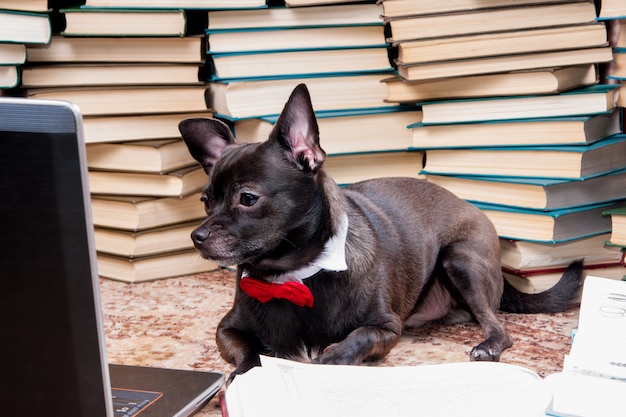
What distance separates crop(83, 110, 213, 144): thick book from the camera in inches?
106

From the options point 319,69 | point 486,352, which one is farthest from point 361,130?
point 486,352

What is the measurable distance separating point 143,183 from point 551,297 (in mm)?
1401

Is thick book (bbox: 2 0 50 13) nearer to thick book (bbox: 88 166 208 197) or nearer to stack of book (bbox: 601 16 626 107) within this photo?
thick book (bbox: 88 166 208 197)

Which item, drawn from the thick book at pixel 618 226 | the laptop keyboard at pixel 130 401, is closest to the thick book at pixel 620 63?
the thick book at pixel 618 226

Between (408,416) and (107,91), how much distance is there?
172 cm

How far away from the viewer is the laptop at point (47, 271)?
0.96 meters

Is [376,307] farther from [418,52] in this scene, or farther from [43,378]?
[43,378]

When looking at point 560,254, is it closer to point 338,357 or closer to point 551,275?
point 551,275

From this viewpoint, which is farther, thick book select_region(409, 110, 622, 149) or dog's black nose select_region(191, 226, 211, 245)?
thick book select_region(409, 110, 622, 149)

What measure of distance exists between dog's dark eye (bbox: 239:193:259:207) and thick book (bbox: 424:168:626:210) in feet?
3.08

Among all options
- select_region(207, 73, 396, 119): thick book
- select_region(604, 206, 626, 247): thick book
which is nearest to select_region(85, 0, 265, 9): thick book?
select_region(207, 73, 396, 119): thick book

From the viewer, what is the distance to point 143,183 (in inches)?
108

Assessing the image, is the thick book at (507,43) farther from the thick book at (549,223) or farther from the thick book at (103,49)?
the thick book at (103,49)

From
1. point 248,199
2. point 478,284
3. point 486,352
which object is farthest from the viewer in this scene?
point 478,284
